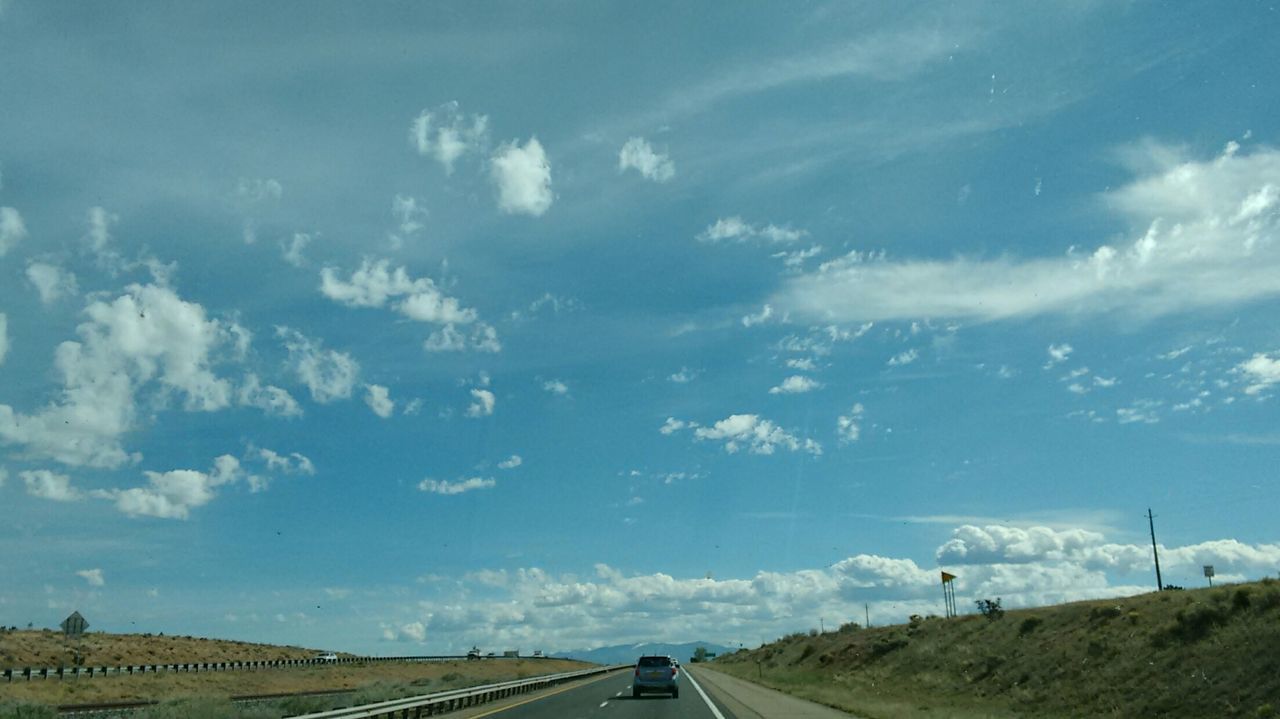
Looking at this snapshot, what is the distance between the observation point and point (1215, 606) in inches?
1368

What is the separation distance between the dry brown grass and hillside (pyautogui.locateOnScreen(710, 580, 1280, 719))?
71.8 feet

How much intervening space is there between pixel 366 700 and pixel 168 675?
107ft

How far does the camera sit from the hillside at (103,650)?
66000mm

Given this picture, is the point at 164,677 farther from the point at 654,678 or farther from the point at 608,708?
the point at 608,708

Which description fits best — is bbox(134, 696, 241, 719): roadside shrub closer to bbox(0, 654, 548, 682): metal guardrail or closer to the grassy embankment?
the grassy embankment

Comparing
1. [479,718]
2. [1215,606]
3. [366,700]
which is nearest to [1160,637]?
[1215,606]

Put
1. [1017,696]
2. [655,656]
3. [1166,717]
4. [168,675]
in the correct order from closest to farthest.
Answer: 1. [1166,717]
2. [1017,696]
3. [655,656]
4. [168,675]

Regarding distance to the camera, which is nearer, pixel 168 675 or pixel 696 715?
Result: pixel 696 715

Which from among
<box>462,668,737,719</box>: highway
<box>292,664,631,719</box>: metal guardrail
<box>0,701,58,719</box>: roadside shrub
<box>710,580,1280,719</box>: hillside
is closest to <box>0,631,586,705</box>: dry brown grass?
<box>292,664,631,719</box>: metal guardrail

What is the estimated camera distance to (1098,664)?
36250 millimetres

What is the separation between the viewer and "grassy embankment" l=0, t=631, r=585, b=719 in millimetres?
29750

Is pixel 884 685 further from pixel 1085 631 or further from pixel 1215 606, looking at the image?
pixel 1215 606

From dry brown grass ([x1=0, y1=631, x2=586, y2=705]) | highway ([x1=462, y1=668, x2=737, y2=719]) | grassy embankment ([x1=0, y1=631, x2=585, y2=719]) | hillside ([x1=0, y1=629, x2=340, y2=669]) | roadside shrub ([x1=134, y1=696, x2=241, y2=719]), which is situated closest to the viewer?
roadside shrub ([x1=134, y1=696, x2=241, y2=719])

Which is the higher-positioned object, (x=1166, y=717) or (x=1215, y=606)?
(x=1215, y=606)
